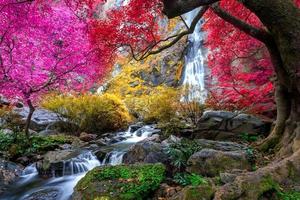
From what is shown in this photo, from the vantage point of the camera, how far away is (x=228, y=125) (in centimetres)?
849

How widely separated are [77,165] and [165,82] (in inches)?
454

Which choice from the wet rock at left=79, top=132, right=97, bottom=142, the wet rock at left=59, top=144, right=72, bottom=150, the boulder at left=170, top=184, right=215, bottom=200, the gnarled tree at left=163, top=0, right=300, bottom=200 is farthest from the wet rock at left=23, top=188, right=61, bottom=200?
the wet rock at left=79, top=132, right=97, bottom=142

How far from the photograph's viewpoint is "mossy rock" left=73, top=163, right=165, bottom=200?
15.1 feet

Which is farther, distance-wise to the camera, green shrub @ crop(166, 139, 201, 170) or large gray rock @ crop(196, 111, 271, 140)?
large gray rock @ crop(196, 111, 271, 140)

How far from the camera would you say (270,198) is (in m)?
3.70

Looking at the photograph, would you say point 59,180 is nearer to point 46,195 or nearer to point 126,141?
point 46,195

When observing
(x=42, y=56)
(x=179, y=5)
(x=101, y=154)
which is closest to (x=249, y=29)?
(x=179, y=5)

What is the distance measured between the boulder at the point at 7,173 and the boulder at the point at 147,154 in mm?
3277

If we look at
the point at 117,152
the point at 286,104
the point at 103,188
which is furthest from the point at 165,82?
the point at 103,188

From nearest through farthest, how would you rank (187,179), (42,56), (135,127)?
(187,179) < (42,56) < (135,127)

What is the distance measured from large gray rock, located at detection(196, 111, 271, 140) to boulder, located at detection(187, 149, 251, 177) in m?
2.80

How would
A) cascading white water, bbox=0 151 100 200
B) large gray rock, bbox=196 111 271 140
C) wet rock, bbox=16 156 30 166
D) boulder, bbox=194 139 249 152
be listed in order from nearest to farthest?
boulder, bbox=194 139 249 152, cascading white water, bbox=0 151 100 200, large gray rock, bbox=196 111 271 140, wet rock, bbox=16 156 30 166

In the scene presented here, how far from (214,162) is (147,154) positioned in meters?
1.39

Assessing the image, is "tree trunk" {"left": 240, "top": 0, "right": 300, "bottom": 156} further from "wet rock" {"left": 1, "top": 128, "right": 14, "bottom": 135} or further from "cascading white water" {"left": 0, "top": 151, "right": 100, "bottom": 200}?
"wet rock" {"left": 1, "top": 128, "right": 14, "bottom": 135}
